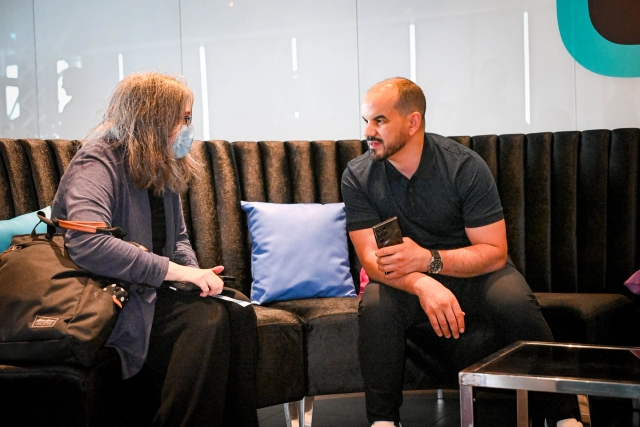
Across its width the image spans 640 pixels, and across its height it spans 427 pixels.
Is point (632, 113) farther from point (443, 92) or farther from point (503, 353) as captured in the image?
point (503, 353)

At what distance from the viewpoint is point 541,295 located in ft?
9.79

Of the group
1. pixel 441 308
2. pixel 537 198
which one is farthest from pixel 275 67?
pixel 441 308

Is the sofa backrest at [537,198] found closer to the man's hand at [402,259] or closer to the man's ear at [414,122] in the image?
the man's ear at [414,122]

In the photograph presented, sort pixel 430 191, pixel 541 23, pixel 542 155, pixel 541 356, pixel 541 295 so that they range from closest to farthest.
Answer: pixel 541 356
pixel 430 191
pixel 541 295
pixel 542 155
pixel 541 23

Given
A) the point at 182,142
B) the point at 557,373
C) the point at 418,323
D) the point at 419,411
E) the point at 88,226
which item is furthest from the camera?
the point at 419,411

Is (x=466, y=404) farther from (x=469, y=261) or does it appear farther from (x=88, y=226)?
(x=88, y=226)

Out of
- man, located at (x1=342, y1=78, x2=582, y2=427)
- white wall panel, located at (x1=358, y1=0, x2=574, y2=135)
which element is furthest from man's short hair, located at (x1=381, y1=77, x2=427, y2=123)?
white wall panel, located at (x1=358, y1=0, x2=574, y2=135)

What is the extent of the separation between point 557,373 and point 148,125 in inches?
56.0

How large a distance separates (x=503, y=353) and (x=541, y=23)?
2181 millimetres

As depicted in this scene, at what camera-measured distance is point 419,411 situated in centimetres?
321

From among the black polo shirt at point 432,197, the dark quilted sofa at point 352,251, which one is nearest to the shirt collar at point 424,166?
the black polo shirt at point 432,197

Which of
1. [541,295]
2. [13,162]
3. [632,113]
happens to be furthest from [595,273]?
[13,162]

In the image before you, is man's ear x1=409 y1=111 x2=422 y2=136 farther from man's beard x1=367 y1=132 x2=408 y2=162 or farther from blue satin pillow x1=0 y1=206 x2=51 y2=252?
blue satin pillow x1=0 y1=206 x2=51 y2=252

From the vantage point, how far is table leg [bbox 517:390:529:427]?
1833 mm
